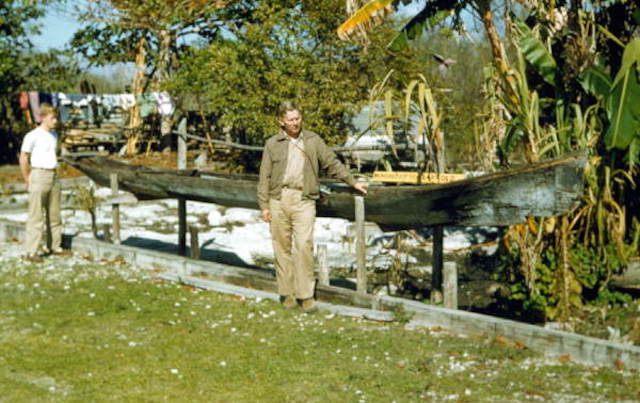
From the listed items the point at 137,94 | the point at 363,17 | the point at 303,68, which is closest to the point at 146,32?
the point at 137,94

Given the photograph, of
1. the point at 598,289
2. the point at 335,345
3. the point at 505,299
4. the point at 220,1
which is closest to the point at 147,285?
the point at 335,345

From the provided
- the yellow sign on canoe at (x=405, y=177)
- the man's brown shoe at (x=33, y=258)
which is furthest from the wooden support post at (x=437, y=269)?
the man's brown shoe at (x=33, y=258)

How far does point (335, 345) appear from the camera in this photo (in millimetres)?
7277

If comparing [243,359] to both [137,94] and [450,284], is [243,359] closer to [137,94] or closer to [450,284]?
[450,284]

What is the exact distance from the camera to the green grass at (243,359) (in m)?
Result: 6.12


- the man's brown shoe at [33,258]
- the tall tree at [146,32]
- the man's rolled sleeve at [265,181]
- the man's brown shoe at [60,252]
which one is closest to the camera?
the man's rolled sleeve at [265,181]

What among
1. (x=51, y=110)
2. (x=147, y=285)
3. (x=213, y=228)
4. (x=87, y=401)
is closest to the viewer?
(x=87, y=401)

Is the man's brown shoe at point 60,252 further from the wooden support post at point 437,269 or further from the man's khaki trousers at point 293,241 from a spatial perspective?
the wooden support post at point 437,269

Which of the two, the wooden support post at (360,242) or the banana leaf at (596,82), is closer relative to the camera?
the banana leaf at (596,82)

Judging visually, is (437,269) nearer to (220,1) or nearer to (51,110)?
(51,110)

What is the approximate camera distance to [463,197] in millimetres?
7555

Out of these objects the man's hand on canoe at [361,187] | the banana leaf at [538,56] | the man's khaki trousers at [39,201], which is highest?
the banana leaf at [538,56]

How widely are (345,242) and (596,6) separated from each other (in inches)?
217

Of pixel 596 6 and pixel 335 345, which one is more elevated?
pixel 596 6
